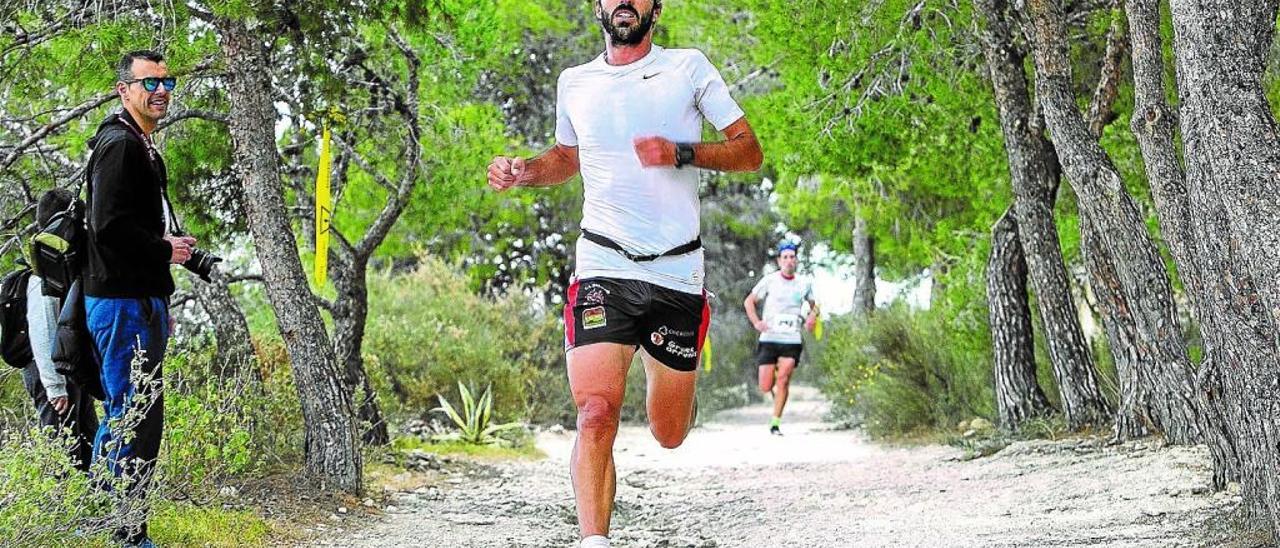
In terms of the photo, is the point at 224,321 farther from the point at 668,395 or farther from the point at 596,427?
the point at 596,427

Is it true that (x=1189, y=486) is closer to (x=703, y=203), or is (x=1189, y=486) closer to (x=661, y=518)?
(x=661, y=518)

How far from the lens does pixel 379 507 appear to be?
29.5 ft

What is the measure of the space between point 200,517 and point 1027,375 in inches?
296

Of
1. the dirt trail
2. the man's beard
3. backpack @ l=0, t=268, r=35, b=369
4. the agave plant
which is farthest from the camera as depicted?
the agave plant

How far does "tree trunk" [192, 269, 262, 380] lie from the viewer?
9.88m

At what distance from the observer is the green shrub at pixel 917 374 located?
1455 centimetres

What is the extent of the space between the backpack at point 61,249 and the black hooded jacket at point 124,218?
100 millimetres

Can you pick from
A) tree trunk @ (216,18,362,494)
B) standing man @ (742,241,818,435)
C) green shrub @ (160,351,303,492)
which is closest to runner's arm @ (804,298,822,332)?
standing man @ (742,241,818,435)

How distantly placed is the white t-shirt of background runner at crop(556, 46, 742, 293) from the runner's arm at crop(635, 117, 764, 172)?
6cm

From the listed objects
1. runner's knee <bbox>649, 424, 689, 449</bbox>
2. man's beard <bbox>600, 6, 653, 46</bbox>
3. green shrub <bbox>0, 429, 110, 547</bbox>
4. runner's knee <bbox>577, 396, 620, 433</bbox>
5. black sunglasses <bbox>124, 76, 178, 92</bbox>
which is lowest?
green shrub <bbox>0, 429, 110, 547</bbox>

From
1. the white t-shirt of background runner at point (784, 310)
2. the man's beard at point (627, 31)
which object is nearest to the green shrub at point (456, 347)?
the white t-shirt of background runner at point (784, 310)

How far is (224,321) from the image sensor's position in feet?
32.6

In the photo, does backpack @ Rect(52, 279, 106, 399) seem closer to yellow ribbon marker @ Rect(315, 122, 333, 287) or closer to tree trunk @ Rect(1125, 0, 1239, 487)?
yellow ribbon marker @ Rect(315, 122, 333, 287)

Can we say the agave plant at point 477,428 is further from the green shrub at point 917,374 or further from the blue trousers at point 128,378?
the blue trousers at point 128,378
